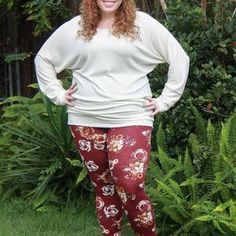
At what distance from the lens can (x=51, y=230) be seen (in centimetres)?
582

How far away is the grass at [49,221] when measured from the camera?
5.71 m

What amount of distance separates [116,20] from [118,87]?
431 millimetres

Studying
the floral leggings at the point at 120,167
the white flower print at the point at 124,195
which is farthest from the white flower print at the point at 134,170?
the white flower print at the point at 124,195

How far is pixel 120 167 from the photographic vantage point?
13.8ft

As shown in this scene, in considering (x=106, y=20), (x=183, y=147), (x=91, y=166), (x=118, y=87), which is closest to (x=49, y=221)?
(x=183, y=147)

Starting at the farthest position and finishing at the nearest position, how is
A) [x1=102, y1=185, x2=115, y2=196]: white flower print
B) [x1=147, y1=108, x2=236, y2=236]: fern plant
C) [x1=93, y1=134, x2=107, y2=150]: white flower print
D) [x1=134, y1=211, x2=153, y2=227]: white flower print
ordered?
[x1=147, y1=108, x2=236, y2=236]: fern plant < [x1=102, y1=185, x2=115, y2=196]: white flower print < [x1=134, y1=211, x2=153, y2=227]: white flower print < [x1=93, y1=134, x2=107, y2=150]: white flower print

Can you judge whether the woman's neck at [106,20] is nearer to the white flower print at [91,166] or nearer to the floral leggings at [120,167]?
the floral leggings at [120,167]

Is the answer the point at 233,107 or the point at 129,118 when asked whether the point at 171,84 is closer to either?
the point at 129,118

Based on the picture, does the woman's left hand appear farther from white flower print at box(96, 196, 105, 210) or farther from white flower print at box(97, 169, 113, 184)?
white flower print at box(96, 196, 105, 210)

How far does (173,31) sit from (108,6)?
1.99 m

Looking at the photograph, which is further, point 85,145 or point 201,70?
point 201,70

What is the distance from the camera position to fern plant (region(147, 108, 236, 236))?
16.6 ft

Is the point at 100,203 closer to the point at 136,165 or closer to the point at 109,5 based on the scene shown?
the point at 136,165

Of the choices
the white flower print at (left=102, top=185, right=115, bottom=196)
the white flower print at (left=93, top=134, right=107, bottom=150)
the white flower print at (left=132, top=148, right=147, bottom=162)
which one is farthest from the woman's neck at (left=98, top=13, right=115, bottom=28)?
the white flower print at (left=102, top=185, right=115, bottom=196)
